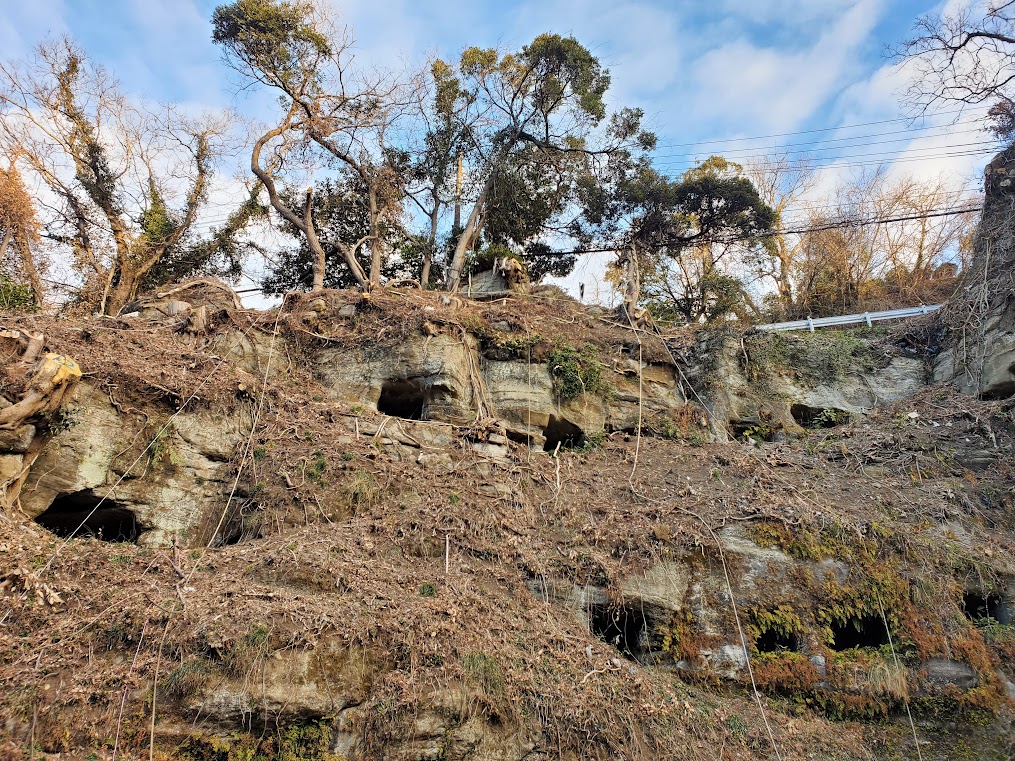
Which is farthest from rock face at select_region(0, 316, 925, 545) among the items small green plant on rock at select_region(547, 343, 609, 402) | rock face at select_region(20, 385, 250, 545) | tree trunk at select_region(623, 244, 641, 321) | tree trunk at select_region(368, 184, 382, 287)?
tree trunk at select_region(368, 184, 382, 287)

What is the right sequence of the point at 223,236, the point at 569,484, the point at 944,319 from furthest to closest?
1. the point at 223,236
2. the point at 944,319
3. the point at 569,484

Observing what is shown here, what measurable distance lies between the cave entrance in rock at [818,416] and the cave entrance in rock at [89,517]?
12602 mm

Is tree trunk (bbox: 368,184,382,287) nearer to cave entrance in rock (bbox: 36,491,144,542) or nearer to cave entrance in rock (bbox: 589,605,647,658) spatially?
cave entrance in rock (bbox: 36,491,144,542)

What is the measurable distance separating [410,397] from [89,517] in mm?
5280

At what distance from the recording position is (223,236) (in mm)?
17500

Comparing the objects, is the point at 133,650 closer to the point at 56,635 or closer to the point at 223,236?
the point at 56,635

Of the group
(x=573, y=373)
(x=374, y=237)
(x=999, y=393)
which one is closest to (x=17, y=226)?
→ (x=374, y=237)

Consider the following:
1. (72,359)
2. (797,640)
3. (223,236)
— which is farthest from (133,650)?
(223,236)

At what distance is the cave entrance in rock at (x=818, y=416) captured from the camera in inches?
517

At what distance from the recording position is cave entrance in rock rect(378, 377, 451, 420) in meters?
10.8

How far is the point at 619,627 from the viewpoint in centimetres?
764

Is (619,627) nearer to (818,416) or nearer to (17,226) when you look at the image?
(818,416)

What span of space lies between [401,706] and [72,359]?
5898 millimetres

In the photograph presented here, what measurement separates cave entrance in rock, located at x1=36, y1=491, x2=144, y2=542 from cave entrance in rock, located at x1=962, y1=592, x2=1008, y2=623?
1091 centimetres
